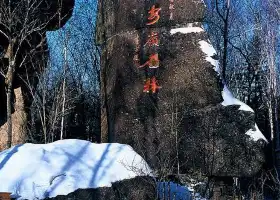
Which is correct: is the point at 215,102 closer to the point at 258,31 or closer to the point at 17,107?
the point at 17,107

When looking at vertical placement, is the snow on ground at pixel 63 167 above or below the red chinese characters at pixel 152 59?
below

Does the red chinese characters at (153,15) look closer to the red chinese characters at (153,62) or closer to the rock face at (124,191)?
the red chinese characters at (153,62)

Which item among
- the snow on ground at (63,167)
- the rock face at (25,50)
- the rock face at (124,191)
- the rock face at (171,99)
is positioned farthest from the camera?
the rock face at (25,50)

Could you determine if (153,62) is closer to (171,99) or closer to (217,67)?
(171,99)

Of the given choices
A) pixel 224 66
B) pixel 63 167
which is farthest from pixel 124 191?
pixel 224 66

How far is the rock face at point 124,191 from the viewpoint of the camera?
218 inches

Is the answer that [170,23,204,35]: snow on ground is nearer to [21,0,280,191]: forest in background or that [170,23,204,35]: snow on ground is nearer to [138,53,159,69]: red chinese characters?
[138,53,159,69]: red chinese characters

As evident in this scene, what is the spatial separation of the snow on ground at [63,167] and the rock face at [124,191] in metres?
0.06

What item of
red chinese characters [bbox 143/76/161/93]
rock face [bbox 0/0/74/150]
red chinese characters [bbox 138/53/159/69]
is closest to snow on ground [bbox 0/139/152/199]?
red chinese characters [bbox 143/76/161/93]

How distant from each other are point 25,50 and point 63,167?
901 cm

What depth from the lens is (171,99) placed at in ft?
31.9

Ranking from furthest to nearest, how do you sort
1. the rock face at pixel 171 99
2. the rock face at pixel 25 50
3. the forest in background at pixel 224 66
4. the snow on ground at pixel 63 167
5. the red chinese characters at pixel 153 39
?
the forest in background at pixel 224 66, the rock face at pixel 25 50, the red chinese characters at pixel 153 39, the rock face at pixel 171 99, the snow on ground at pixel 63 167

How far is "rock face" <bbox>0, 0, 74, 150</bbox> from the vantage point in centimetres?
1320

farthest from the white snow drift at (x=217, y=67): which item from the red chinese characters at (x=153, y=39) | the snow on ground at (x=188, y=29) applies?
the red chinese characters at (x=153, y=39)
